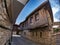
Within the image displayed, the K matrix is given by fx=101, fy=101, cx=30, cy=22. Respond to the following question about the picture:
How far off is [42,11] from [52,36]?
149cm

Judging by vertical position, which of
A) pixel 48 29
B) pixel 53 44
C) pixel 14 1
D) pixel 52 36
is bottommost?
pixel 53 44

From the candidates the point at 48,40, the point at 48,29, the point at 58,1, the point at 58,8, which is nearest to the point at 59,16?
the point at 58,8

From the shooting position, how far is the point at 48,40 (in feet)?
17.7

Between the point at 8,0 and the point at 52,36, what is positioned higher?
the point at 8,0

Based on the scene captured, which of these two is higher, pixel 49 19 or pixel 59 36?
pixel 49 19

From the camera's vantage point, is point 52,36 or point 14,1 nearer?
point 14,1

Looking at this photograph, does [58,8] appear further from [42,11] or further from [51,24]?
[42,11]

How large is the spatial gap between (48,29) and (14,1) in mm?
4024

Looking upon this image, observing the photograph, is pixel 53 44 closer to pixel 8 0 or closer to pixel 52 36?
pixel 52 36

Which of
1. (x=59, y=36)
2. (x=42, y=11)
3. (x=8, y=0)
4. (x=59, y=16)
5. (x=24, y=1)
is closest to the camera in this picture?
(x=8, y=0)

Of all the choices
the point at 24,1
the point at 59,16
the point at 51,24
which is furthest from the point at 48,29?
the point at 24,1

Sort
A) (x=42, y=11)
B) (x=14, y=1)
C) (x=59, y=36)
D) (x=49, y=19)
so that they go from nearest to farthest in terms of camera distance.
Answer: (x=14, y=1)
(x=59, y=36)
(x=49, y=19)
(x=42, y=11)

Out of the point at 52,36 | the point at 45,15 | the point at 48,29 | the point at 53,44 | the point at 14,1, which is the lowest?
the point at 53,44

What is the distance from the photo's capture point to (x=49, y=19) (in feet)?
16.8
